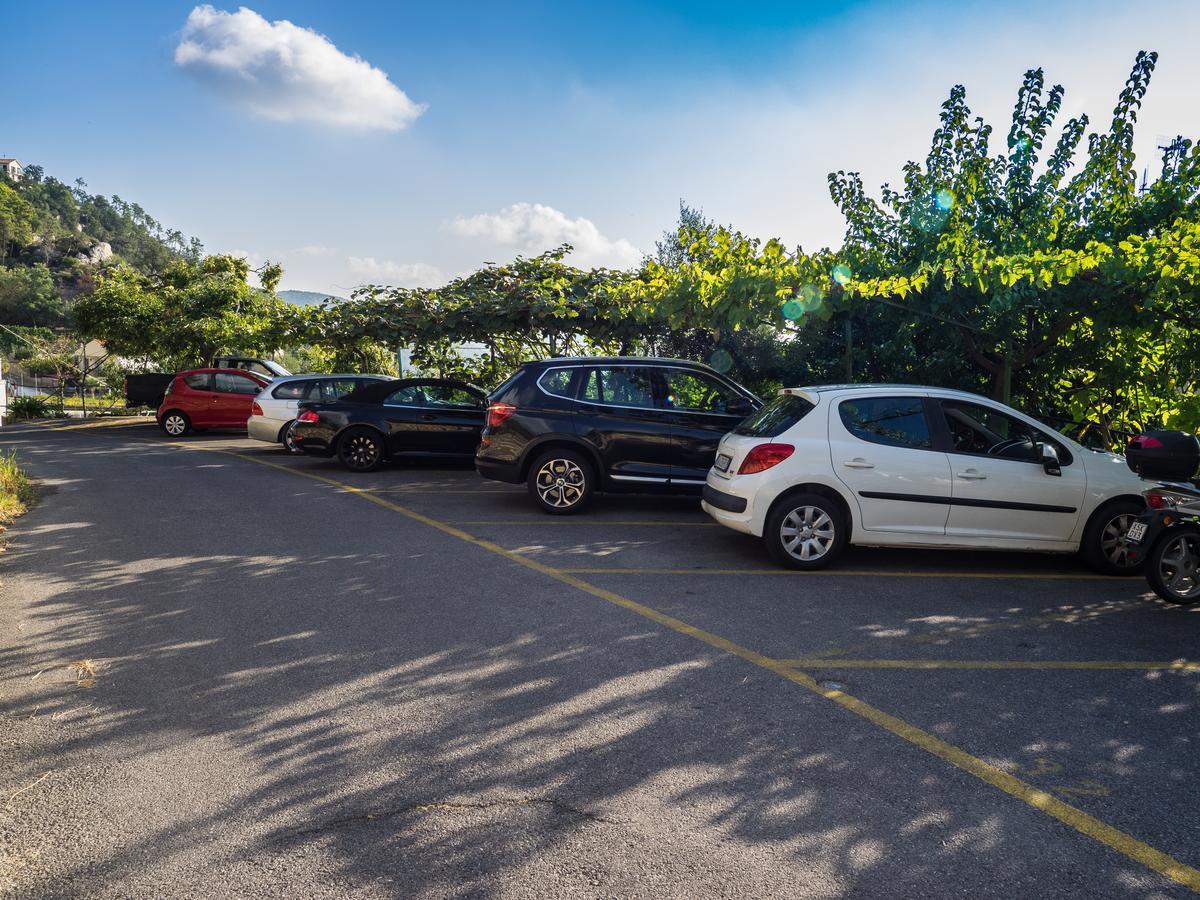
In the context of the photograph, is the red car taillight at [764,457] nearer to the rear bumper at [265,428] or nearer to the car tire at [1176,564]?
the car tire at [1176,564]

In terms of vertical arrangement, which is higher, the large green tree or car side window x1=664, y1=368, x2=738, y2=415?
the large green tree

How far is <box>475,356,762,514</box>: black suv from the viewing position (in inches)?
382

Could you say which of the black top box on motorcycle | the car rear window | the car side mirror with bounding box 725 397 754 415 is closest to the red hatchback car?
the car side mirror with bounding box 725 397 754 415

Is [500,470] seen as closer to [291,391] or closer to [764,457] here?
[764,457]

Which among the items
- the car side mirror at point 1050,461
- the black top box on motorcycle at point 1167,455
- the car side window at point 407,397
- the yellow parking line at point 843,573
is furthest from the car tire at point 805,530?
the car side window at point 407,397

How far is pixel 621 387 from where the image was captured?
32.5 ft

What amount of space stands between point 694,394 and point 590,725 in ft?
20.2

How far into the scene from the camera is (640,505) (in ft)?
35.0

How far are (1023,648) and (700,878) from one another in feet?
11.2

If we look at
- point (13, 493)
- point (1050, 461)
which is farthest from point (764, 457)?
point (13, 493)

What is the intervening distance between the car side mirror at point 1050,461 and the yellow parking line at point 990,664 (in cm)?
230

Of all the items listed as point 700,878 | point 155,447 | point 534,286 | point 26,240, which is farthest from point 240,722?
point 26,240

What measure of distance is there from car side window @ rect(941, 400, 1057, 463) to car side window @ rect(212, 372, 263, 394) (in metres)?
17.5

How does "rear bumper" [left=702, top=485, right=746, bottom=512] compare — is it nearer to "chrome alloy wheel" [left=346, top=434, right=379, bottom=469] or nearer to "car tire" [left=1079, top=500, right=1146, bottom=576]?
"car tire" [left=1079, top=500, right=1146, bottom=576]
